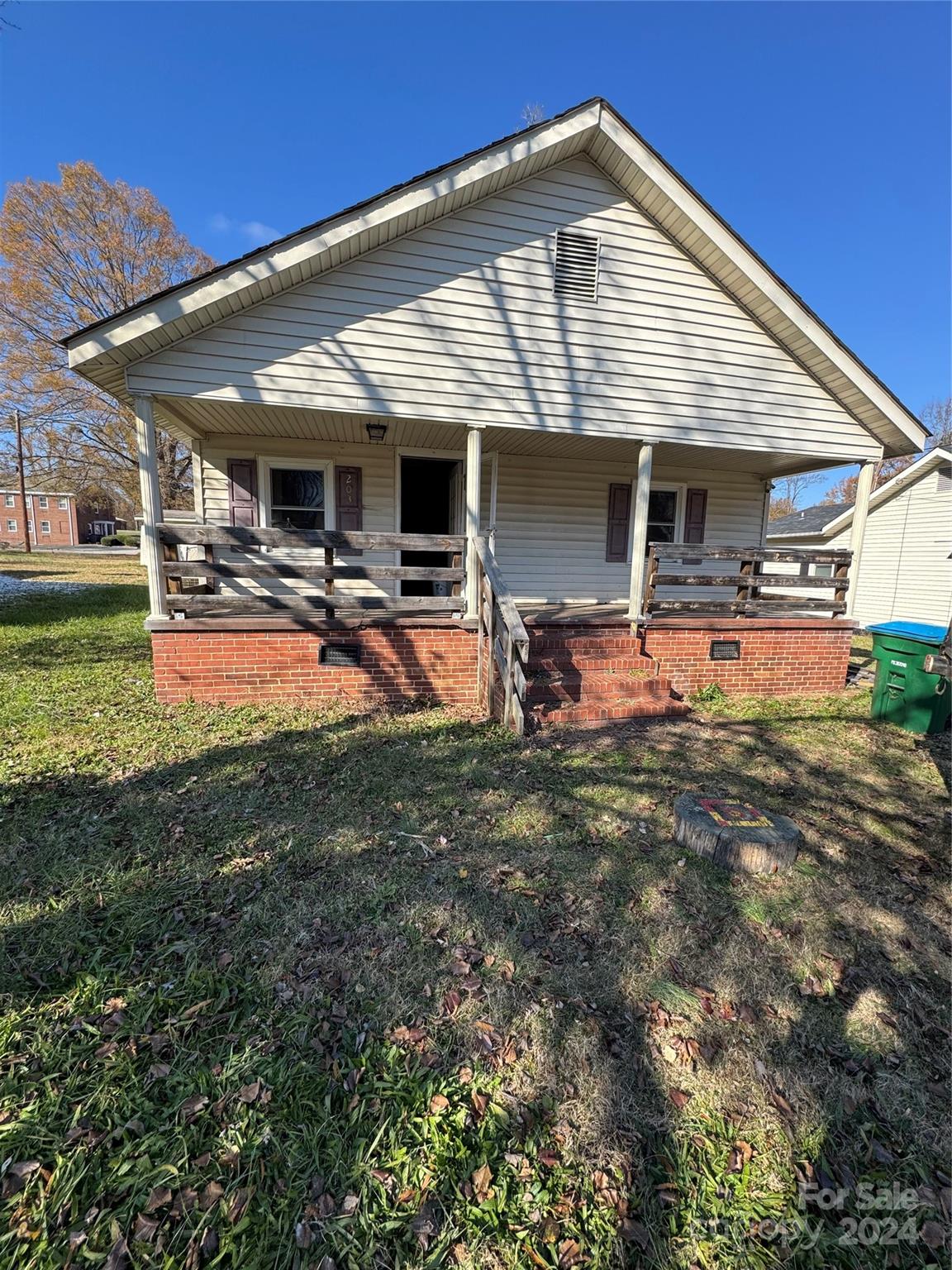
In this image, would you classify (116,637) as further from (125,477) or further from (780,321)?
(125,477)

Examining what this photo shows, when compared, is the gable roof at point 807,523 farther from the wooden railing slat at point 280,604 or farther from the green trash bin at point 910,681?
the wooden railing slat at point 280,604

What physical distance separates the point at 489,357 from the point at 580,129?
267 centimetres

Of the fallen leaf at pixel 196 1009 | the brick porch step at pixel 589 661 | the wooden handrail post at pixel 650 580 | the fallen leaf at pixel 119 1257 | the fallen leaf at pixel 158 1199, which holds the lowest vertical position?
the fallen leaf at pixel 119 1257

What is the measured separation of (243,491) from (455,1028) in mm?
8263

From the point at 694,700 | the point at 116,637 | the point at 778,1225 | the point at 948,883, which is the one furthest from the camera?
the point at 116,637

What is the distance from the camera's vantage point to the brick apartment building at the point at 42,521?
184 feet

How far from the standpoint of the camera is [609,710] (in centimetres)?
623

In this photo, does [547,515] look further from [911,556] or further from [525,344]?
[911,556]

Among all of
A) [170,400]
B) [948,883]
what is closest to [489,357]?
[170,400]

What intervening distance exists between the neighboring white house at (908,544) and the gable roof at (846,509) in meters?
0.03

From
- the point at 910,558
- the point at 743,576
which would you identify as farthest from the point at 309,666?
the point at 910,558

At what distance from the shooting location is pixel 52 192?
2147 centimetres

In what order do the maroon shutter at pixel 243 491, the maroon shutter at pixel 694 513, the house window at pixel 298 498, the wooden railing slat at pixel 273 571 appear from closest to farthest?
the wooden railing slat at pixel 273 571 < the maroon shutter at pixel 243 491 < the house window at pixel 298 498 < the maroon shutter at pixel 694 513

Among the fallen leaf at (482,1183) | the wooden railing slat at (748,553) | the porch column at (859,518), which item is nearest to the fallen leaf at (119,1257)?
the fallen leaf at (482,1183)
